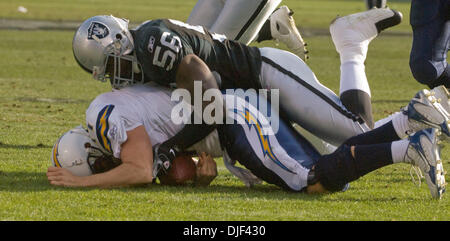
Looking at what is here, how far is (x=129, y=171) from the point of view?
5.45 meters

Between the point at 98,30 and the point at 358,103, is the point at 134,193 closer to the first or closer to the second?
the point at 98,30

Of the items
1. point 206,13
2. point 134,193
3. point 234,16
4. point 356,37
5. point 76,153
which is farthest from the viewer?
point 206,13

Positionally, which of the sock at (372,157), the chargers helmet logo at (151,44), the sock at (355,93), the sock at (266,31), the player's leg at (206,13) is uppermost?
the chargers helmet logo at (151,44)

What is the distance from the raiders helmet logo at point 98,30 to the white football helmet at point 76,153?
2.09 ft

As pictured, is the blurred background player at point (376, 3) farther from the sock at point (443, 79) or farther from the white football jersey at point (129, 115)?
the white football jersey at point (129, 115)

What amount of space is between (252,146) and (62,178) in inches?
46.6

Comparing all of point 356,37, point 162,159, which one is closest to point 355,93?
point 356,37

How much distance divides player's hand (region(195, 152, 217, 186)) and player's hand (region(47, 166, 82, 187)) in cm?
75

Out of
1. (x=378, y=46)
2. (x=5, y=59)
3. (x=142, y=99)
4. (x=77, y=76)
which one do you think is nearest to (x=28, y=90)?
(x=77, y=76)

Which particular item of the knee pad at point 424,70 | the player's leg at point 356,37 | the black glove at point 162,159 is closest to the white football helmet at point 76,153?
the black glove at point 162,159

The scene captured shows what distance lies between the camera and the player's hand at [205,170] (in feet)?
18.8

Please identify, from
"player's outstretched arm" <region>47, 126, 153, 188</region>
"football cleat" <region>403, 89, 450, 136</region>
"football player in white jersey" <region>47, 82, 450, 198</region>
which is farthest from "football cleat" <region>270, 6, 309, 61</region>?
"player's outstretched arm" <region>47, 126, 153, 188</region>
